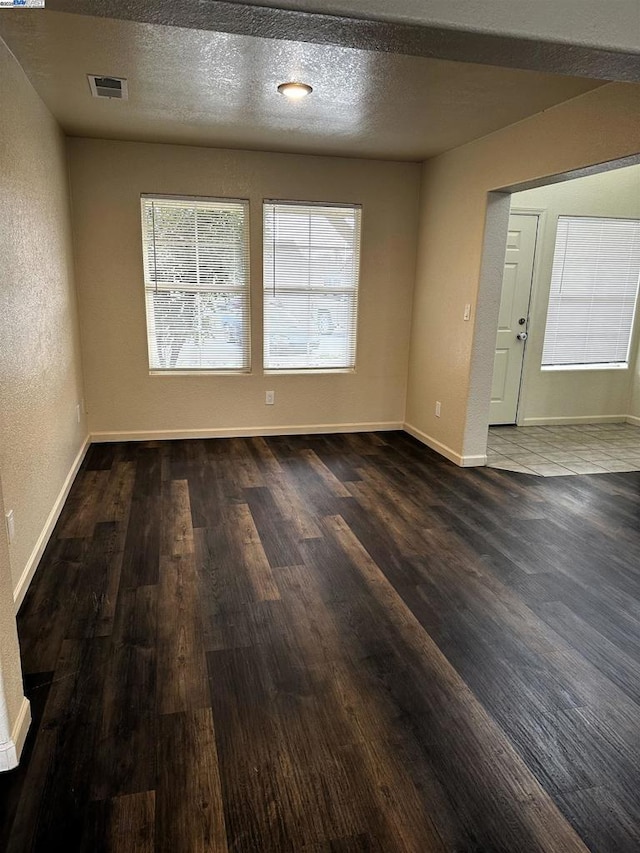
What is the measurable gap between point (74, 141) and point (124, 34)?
2.25m

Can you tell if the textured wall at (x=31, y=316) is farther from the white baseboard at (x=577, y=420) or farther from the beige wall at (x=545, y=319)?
the white baseboard at (x=577, y=420)

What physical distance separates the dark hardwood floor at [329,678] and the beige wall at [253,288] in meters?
1.44

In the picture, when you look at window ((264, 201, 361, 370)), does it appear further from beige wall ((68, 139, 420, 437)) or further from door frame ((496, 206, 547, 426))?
door frame ((496, 206, 547, 426))

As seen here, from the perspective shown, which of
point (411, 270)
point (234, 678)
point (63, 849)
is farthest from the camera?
point (411, 270)

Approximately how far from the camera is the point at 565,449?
519 centimetres

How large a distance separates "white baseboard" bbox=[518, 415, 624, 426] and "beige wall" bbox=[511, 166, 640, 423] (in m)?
0.01

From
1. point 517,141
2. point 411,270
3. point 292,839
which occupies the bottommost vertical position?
point 292,839

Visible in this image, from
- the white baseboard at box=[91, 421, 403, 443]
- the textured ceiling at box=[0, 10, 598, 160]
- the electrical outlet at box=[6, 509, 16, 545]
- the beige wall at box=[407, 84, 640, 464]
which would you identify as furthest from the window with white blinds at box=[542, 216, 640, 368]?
the electrical outlet at box=[6, 509, 16, 545]

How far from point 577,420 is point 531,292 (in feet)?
4.91

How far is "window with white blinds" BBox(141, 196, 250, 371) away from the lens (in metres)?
4.70

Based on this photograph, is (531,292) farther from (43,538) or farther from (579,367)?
(43,538)

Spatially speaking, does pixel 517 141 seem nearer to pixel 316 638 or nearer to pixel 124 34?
pixel 124 34

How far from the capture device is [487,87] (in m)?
2.92

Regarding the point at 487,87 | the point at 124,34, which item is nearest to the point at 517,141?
the point at 487,87
